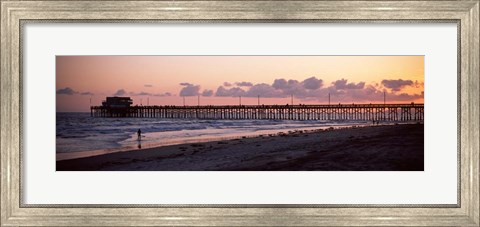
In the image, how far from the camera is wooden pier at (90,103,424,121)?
14.5ft

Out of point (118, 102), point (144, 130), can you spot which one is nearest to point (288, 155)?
point (144, 130)

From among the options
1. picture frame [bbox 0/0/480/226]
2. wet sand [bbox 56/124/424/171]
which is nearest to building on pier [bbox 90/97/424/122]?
wet sand [bbox 56/124/424/171]

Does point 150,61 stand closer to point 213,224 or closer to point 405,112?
point 213,224

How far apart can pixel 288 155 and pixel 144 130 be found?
123 centimetres

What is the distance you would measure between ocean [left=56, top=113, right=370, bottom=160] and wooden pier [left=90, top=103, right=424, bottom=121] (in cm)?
5

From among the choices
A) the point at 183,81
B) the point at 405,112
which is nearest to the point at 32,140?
the point at 183,81

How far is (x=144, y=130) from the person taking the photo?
14.8ft

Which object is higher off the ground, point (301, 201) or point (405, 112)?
point (405, 112)

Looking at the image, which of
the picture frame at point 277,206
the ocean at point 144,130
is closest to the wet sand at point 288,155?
the ocean at point 144,130

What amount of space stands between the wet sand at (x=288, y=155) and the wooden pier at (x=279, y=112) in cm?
14

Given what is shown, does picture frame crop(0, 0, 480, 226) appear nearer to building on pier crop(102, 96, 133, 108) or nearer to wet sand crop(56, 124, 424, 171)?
wet sand crop(56, 124, 424, 171)

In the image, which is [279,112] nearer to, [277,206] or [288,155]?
[288,155]

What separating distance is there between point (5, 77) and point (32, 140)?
519mm

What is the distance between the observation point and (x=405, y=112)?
14.5ft
